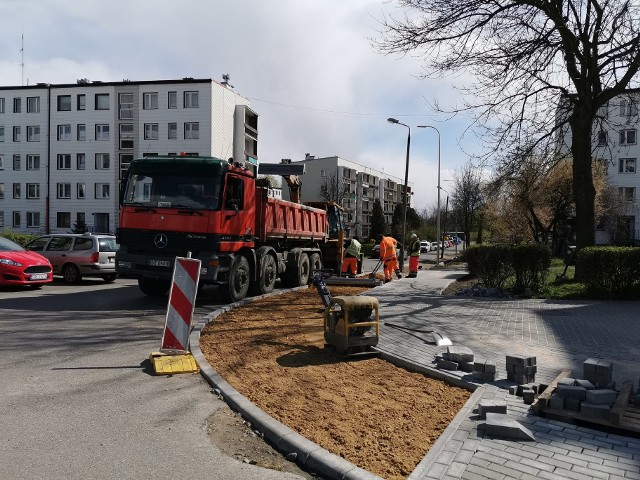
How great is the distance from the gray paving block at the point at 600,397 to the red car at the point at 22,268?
1358cm

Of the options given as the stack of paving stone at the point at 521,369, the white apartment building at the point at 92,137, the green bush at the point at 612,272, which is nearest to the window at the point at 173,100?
the white apartment building at the point at 92,137

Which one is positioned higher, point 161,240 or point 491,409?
point 161,240

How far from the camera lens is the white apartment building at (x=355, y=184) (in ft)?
282

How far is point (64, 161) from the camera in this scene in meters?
52.6

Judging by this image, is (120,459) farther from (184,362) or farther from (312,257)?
(312,257)

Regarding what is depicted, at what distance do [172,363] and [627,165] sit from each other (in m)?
57.3

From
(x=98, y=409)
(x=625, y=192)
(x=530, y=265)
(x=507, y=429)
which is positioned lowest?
(x=98, y=409)

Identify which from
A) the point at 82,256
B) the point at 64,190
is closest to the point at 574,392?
the point at 82,256

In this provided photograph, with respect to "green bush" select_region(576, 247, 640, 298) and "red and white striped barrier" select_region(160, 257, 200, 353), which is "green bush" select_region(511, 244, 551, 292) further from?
"red and white striped barrier" select_region(160, 257, 200, 353)

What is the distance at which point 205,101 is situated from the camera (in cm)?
4916

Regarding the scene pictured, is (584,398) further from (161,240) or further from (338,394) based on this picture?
(161,240)

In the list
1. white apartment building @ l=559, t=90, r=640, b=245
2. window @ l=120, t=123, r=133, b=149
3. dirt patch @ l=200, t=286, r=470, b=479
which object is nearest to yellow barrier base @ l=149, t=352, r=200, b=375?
dirt patch @ l=200, t=286, r=470, b=479

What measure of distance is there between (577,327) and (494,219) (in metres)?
32.5

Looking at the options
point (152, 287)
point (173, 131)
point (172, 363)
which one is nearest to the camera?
point (172, 363)
